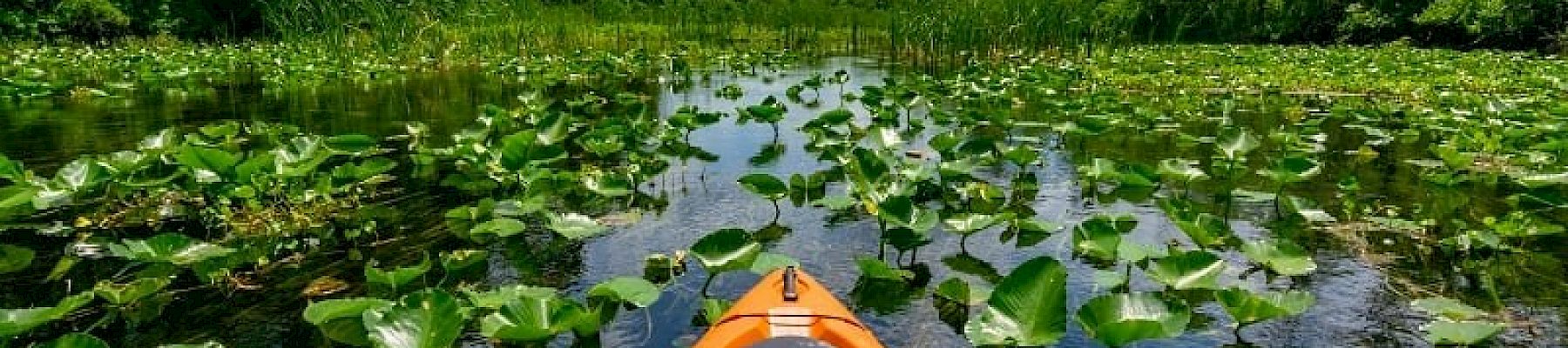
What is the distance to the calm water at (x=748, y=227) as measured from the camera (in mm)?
3555

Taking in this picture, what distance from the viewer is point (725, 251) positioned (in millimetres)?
3742

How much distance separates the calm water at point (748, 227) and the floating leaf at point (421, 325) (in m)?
0.76

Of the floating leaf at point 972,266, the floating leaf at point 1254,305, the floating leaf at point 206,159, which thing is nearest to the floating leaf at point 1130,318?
the floating leaf at point 1254,305

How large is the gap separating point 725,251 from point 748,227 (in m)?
1.35

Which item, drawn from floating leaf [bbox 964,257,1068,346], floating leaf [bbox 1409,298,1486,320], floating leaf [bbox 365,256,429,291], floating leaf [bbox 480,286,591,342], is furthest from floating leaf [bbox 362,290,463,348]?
floating leaf [bbox 1409,298,1486,320]

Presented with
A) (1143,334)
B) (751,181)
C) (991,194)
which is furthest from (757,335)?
(991,194)

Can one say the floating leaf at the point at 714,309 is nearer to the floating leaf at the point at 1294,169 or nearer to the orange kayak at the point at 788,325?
the orange kayak at the point at 788,325

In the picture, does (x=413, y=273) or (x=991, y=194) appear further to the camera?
(x=991, y=194)

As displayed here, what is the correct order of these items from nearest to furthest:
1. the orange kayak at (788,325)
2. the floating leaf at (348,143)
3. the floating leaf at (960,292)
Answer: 1. the orange kayak at (788,325)
2. the floating leaf at (960,292)
3. the floating leaf at (348,143)

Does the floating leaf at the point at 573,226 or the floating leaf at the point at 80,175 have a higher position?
the floating leaf at the point at 80,175

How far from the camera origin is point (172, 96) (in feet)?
35.6

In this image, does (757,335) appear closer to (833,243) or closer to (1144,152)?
(833,243)

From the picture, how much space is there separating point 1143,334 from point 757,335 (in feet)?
3.40

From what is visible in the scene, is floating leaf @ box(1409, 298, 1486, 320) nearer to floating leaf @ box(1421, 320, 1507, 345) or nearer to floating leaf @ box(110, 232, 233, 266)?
floating leaf @ box(1421, 320, 1507, 345)
